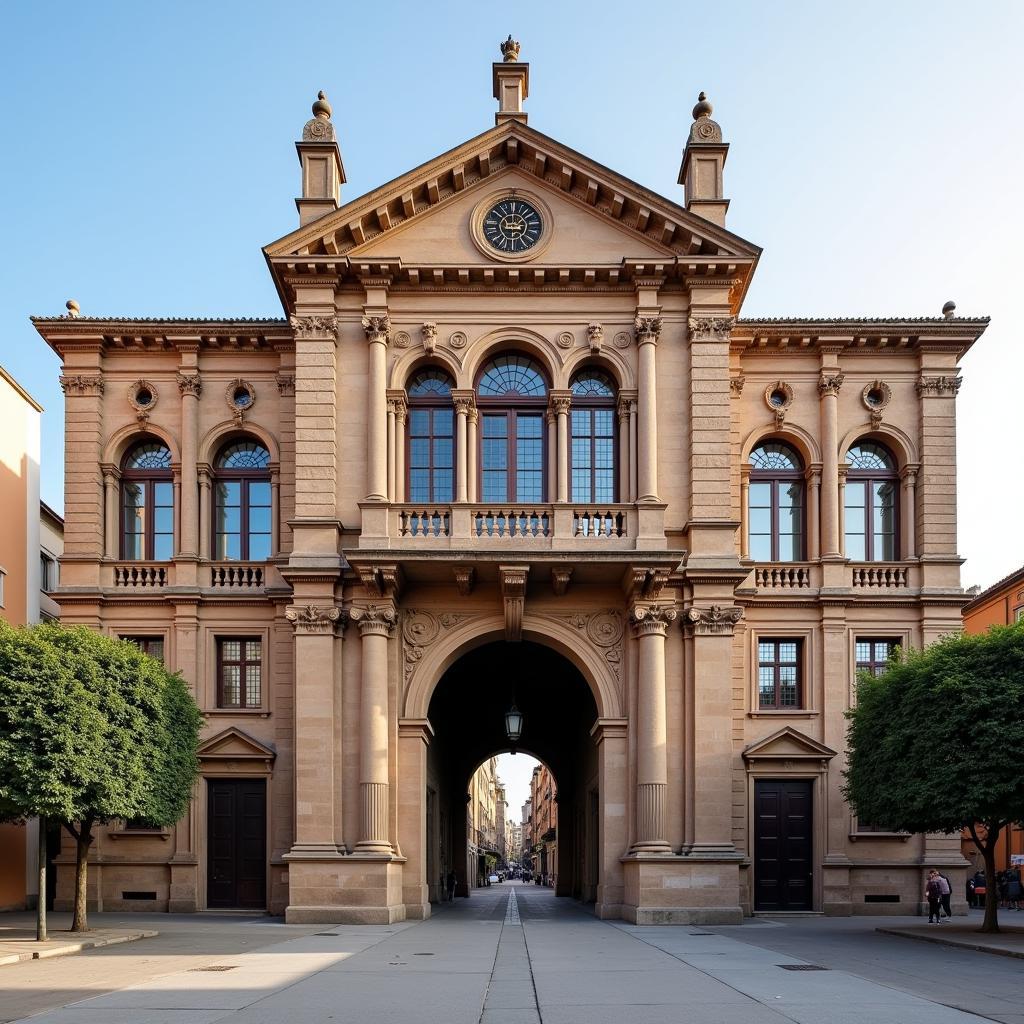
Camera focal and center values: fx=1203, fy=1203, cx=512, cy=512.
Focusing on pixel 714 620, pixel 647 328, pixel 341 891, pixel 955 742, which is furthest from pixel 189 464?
pixel 955 742

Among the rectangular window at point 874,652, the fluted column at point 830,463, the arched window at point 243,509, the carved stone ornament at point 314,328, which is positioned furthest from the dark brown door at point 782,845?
the carved stone ornament at point 314,328

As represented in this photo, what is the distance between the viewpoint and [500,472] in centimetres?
3284

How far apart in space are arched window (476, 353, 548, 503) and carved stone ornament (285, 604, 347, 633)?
519cm

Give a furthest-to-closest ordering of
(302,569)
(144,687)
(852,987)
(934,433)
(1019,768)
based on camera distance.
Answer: (934,433) → (302,569) → (144,687) → (1019,768) → (852,987)

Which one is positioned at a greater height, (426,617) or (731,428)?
(731,428)

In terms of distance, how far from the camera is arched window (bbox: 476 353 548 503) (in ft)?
108

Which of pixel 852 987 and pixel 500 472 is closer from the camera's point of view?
pixel 852 987

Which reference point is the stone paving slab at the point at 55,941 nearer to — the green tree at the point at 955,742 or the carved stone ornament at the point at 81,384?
the carved stone ornament at the point at 81,384

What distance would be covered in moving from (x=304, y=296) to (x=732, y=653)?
1492cm

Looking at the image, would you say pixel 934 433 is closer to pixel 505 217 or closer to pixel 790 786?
pixel 790 786

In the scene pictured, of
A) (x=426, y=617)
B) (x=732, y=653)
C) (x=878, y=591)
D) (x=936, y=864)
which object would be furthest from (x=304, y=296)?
(x=936, y=864)

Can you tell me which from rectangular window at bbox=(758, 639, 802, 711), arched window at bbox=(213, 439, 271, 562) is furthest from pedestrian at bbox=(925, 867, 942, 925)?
arched window at bbox=(213, 439, 271, 562)

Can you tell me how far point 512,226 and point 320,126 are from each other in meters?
6.17

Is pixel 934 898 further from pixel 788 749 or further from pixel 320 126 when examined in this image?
pixel 320 126
